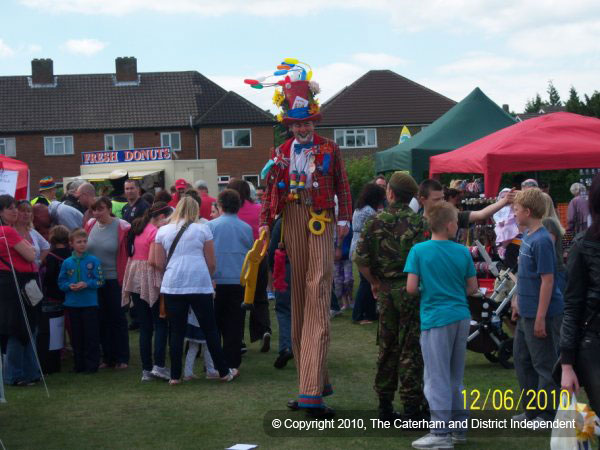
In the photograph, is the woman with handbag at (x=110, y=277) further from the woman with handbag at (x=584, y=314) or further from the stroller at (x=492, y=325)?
the woman with handbag at (x=584, y=314)

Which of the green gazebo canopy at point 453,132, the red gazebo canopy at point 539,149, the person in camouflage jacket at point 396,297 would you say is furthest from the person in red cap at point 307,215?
the green gazebo canopy at point 453,132

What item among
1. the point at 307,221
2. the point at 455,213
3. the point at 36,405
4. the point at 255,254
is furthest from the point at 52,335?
the point at 455,213

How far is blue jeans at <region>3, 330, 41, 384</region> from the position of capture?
8812 millimetres

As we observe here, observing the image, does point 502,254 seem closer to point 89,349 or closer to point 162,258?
point 162,258

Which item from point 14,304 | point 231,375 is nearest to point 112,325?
point 14,304

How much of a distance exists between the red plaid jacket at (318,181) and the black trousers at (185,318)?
1672 mm

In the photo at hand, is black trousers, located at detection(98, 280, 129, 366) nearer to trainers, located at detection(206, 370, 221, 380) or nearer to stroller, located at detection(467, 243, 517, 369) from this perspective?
trainers, located at detection(206, 370, 221, 380)

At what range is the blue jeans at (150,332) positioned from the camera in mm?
8836

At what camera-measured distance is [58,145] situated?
5438 cm

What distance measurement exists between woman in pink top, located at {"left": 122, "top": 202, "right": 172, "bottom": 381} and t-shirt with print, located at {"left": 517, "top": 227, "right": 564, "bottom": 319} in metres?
3.93

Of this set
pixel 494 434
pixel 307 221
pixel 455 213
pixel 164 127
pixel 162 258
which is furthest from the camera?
pixel 164 127

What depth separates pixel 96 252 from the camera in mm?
9852

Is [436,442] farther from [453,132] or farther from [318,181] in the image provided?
[453,132]

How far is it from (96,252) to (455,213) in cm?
523
